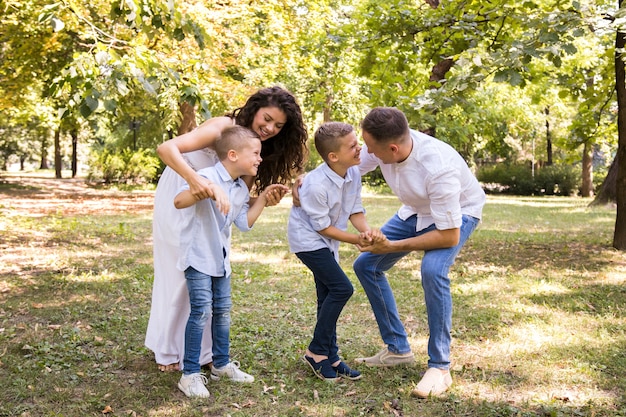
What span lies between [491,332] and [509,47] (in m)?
3.00

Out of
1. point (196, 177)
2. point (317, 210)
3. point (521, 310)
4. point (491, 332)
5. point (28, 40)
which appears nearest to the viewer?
point (196, 177)

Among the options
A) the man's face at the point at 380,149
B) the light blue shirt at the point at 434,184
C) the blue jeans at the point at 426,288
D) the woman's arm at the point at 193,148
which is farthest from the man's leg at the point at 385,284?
the woman's arm at the point at 193,148

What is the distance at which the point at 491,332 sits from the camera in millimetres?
5285

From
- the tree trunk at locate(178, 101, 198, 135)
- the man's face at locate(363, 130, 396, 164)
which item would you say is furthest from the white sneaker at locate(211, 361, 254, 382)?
the tree trunk at locate(178, 101, 198, 135)

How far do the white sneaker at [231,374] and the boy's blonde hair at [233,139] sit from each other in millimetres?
1375

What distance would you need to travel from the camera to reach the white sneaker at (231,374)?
403cm

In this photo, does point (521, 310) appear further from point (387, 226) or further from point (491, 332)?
point (387, 226)

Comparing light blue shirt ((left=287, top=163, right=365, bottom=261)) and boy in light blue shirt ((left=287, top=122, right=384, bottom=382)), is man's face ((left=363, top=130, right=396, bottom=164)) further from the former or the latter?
light blue shirt ((left=287, top=163, right=365, bottom=261))

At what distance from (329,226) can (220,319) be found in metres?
0.93

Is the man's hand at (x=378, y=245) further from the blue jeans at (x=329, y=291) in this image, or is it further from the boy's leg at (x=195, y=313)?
the boy's leg at (x=195, y=313)

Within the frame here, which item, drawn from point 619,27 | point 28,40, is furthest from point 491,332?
point 28,40

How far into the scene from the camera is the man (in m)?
3.82

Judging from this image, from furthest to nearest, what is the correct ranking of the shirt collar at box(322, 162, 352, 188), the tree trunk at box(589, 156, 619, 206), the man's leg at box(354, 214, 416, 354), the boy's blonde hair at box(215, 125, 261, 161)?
1. the tree trunk at box(589, 156, 619, 206)
2. the man's leg at box(354, 214, 416, 354)
3. the shirt collar at box(322, 162, 352, 188)
4. the boy's blonde hair at box(215, 125, 261, 161)

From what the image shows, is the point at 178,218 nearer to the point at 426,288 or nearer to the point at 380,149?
the point at 380,149
